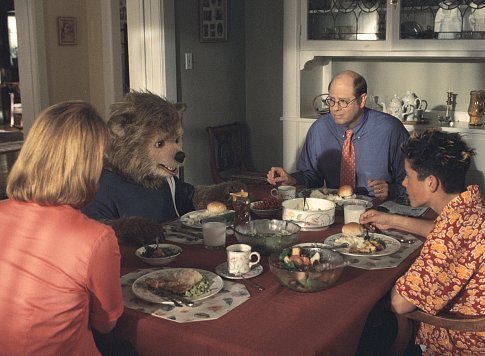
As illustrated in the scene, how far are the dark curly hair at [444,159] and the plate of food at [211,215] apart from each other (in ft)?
2.37

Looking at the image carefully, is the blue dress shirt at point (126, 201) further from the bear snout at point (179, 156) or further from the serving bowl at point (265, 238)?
the serving bowl at point (265, 238)

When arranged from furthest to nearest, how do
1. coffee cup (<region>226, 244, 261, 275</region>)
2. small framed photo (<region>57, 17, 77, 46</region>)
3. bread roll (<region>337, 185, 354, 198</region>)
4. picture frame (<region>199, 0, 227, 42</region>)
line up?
small framed photo (<region>57, 17, 77, 46</region>), picture frame (<region>199, 0, 227, 42</region>), bread roll (<region>337, 185, 354, 198</region>), coffee cup (<region>226, 244, 261, 275</region>)

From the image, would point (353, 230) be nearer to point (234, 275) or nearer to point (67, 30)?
point (234, 275)

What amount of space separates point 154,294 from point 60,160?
426 mm

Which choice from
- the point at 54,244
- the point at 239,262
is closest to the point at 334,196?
the point at 239,262

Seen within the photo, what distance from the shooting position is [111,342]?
59.6 inches

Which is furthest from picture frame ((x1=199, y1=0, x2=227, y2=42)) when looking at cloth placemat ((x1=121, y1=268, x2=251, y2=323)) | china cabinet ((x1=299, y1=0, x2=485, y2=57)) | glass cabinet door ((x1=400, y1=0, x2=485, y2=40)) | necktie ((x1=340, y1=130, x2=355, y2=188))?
cloth placemat ((x1=121, y1=268, x2=251, y2=323))

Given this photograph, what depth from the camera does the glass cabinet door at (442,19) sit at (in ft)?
12.2

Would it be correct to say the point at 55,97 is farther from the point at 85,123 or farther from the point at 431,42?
the point at 85,123

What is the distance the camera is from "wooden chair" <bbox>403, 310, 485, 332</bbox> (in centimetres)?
159

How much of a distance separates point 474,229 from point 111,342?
3.00 ft

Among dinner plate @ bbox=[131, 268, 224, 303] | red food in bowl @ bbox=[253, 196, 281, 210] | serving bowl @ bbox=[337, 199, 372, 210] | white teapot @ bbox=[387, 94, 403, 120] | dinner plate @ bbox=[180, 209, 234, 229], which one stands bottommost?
dinner plate @ bbox=[131, 268, 224, 303]

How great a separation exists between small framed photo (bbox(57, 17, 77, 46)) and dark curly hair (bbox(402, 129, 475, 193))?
3848 millimetres

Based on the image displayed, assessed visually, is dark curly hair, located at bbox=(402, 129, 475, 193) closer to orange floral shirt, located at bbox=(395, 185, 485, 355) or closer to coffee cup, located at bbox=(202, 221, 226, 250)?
orange floral shirt, located at bbox=(395, 185, 485, 355)
